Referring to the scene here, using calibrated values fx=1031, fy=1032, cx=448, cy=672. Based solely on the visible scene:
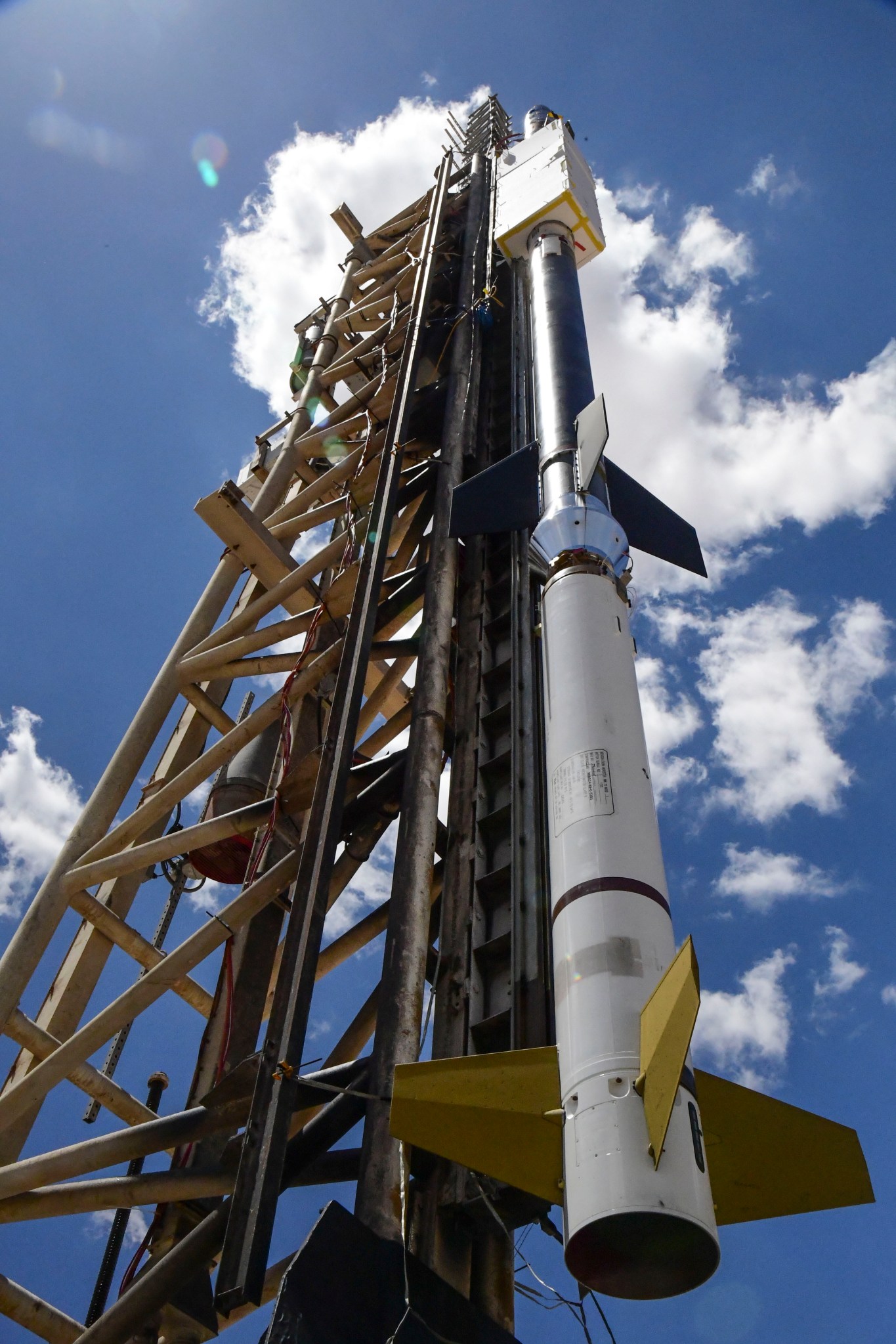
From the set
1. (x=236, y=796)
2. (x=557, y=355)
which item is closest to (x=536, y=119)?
(x=557, y=355)

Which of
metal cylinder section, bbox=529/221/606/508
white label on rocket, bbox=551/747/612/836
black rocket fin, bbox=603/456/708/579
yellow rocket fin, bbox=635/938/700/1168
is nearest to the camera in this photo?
yellow rocket fin, bbox=635/938/700/1168

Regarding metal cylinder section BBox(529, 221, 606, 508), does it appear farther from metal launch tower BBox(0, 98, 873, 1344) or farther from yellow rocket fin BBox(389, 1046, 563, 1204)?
yellow rocket fin BBox(389, 1046, 563, 1204)

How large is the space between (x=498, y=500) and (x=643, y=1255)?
20.1 feet

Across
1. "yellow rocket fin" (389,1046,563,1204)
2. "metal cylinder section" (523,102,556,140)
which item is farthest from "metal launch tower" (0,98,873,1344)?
"metal cylinder section" (523,102,556,140)

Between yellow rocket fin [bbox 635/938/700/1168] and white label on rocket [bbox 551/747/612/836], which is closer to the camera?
yellow rocket fin [bbox 635/938/700/1168]

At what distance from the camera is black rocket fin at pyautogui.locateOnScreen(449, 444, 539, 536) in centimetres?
891

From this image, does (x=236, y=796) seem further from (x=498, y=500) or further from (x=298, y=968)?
(x=498, y=500)

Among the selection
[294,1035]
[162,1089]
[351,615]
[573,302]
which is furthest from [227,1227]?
[573,302]

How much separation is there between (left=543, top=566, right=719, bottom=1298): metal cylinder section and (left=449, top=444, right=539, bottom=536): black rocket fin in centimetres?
180

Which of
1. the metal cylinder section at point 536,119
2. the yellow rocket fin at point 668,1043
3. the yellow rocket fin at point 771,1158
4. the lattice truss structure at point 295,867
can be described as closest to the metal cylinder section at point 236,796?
the lattice truss structure at point 295,867

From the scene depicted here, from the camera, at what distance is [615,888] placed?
212 inches

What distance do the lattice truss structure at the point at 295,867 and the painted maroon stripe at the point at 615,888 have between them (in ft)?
3.36

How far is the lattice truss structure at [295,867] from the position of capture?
218 inches

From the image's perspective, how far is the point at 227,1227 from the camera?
4.72m
